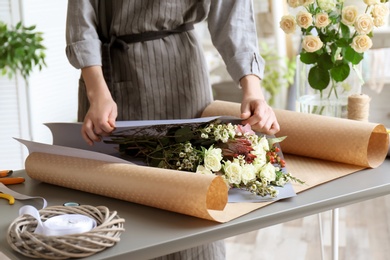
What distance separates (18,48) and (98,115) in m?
2.73

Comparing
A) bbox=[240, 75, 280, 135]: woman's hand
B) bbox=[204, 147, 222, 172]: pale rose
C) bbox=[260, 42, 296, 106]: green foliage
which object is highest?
bbox=[240, 75, 280, 135]: woman's hand

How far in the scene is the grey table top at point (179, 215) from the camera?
120cm

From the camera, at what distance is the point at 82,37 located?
171 cm

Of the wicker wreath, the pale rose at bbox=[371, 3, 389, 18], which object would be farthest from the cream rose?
the pale rose at bbox=[371, 3, 389, 18]

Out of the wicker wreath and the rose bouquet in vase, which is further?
the rose bouquet in vase

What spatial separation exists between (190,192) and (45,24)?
3.33 meters

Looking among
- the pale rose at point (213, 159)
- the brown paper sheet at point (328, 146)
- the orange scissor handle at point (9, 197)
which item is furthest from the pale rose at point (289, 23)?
the orange scissor handle at point (9, 197)

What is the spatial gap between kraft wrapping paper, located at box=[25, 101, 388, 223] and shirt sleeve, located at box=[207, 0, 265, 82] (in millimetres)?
128

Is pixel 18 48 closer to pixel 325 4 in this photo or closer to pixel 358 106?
pixel 325 4

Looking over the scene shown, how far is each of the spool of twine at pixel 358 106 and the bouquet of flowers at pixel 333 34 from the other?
13cm

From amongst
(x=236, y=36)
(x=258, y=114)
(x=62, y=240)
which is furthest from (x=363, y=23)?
(x=62, y=240)

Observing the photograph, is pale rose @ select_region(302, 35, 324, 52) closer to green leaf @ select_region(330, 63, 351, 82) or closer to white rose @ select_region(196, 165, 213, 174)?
green leaf @ select_region(330, 63, 351, 82)

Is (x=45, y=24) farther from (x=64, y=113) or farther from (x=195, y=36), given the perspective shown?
(x=195, y=36)

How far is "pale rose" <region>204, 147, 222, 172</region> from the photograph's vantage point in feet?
4.71
